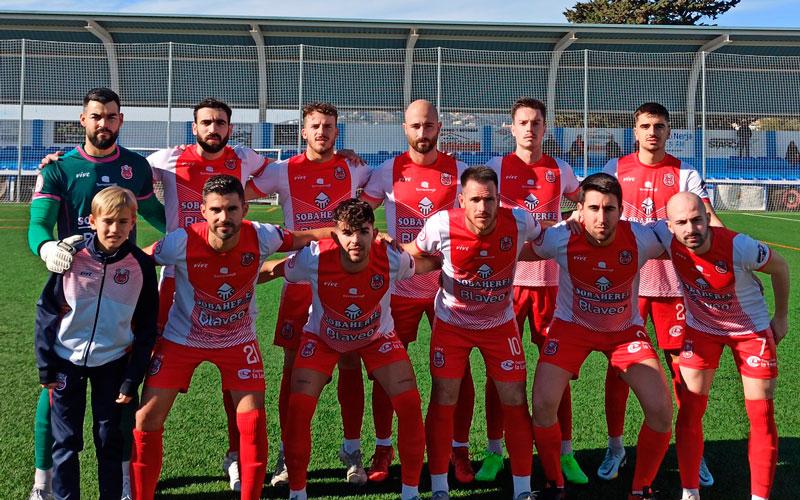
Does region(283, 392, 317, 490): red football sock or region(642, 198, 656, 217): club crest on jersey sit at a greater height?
region(642, 198, 656, 217): club crest on jersey

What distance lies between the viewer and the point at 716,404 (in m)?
5.04

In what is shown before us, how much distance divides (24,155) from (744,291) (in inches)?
723

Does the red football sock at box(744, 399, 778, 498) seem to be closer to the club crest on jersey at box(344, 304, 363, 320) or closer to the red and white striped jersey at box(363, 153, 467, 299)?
the red and white striped jersey at box(363, 153, 467, 299)

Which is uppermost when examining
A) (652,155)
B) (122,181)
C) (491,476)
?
(652,155)

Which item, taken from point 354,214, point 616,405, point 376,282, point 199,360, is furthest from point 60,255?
point 616,405

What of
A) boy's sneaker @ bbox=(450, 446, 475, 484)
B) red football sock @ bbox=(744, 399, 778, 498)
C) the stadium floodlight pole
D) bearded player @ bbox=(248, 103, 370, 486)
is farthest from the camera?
the stadium floodlight pole

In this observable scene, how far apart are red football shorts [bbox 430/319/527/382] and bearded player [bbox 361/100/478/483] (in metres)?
0.39

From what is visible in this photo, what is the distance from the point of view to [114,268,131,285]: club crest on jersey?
3279 mm

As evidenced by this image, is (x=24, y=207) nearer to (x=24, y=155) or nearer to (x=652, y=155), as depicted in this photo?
(x=24, y=155)

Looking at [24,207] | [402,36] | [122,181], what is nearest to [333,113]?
[122,181]

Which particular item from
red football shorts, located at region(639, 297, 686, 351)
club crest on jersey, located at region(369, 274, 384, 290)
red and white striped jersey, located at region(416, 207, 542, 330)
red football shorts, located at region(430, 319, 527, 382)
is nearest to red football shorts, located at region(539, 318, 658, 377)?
red football shorts, located at region(430, 319, 527, 382)

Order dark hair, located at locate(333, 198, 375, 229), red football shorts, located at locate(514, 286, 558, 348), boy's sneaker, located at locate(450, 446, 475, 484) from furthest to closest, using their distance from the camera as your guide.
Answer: red football shorts, located at locate(514, 286, 558, 348), boy's sneaker, located at locate(450, 446, 475, 484), dark hair, located at locate(333, 198, 375, 229)

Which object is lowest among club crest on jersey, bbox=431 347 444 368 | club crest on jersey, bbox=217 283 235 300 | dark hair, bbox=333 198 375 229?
club crest on jersey, bbox=431 347 444 368

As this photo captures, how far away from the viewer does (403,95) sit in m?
20.0
